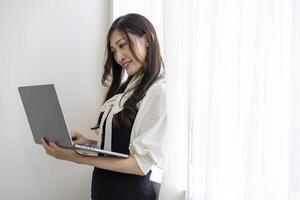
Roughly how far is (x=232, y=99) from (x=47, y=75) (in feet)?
3.38

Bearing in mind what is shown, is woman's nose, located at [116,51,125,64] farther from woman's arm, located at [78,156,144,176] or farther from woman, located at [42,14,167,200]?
woman's arm, located at [78,156,144,176]

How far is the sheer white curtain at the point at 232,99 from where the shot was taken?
660 mm

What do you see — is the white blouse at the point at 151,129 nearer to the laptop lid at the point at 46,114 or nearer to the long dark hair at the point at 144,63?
the long dark hair at the point at 144,63

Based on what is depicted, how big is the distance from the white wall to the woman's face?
1.51ft

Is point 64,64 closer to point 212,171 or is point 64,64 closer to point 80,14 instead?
point 80,14

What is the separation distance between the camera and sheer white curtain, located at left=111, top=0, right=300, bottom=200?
660 millimetres

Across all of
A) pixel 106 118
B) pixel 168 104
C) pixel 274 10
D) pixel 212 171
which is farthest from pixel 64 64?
pixel 274 10

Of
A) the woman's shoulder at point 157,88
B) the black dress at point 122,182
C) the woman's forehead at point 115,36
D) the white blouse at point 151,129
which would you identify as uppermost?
the woman's forehead at point 115,36

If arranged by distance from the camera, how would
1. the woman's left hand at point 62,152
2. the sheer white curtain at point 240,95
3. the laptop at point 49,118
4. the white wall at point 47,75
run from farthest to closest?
the white wall at point 47,75 < the woman's left hand at point 62,152 < the laptop at point 49,118 < the sheer white curtain at point 240,95

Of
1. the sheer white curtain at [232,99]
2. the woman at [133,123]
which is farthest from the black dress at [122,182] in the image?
the sheer white curtain at [232,99]

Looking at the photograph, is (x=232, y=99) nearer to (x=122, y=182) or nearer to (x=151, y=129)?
(x=151, y=129)

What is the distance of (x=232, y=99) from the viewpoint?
2.64ft

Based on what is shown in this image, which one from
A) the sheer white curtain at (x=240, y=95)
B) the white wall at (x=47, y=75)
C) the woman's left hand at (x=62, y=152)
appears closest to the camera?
the sheer white curtain at (x=240, y=95)

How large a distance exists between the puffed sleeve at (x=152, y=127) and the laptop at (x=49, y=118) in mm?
70
